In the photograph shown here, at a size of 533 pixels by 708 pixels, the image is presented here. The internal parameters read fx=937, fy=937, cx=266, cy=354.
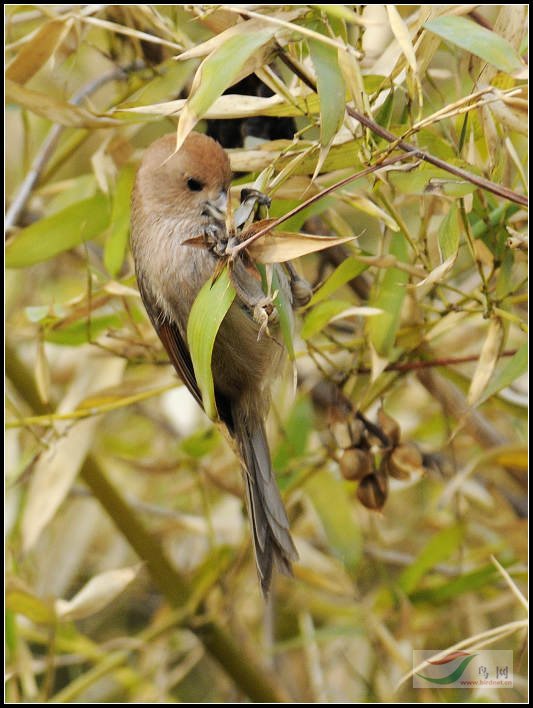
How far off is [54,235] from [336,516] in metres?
0.89

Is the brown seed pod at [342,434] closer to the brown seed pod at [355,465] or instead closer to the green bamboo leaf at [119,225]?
the brown seed pod at [355,465]

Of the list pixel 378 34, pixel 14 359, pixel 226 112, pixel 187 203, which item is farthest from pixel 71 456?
pixel 378 34

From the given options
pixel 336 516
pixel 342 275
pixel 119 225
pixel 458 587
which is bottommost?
pixel 458 587

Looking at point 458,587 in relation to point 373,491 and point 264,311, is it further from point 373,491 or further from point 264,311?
point 264,311

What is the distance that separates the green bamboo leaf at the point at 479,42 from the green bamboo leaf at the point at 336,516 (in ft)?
3.89

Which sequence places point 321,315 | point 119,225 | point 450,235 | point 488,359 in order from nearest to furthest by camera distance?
point 450,235, point 488,359, point 321,315, point 119,225

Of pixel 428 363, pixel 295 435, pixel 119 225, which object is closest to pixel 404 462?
pixel 428 363

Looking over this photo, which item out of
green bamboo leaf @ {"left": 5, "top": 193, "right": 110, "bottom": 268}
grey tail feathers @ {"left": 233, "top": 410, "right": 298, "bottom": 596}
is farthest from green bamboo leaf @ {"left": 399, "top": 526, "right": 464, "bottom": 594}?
green bamboo leaf @ {"left": 5, "top": 193, "right": 110, "bottom": 268}

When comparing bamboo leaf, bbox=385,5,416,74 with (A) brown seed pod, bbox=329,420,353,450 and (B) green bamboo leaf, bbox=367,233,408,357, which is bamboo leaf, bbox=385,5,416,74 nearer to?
(B) green bamboo leaf, bbox=367,233,408,357

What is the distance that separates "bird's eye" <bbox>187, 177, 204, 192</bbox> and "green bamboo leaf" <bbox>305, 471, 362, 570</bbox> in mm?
741

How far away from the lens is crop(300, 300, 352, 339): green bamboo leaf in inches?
61.6

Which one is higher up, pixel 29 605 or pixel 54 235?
pixel 54 235

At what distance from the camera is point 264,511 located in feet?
5.70

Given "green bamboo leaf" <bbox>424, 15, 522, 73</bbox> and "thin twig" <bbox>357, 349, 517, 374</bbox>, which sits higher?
"green bamboo leaf" <bbox>424, 15, 522, 73</bbox>
